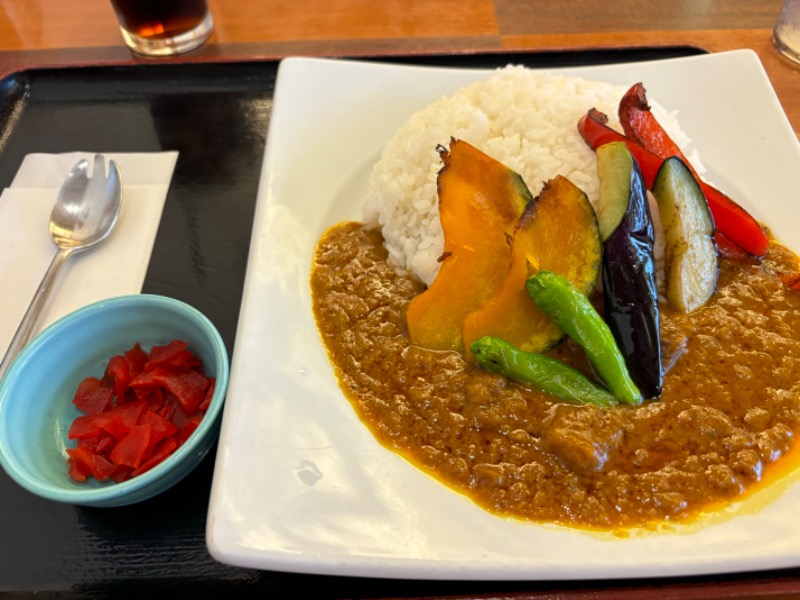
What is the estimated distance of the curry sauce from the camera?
1.39 metres

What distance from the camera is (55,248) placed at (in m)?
2.01

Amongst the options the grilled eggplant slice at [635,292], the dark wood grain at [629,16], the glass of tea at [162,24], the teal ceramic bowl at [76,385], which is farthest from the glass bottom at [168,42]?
the grilled eggplant slice at [635,292]

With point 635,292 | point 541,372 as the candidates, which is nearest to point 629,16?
point 635,292

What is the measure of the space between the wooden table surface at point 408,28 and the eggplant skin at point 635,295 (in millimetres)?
1385

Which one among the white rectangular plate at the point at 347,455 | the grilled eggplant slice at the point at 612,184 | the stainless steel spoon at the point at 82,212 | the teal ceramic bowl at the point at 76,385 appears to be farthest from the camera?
the stainless steel spoon at the point at 82,212

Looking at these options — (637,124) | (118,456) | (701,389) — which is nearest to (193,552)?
(118,456)

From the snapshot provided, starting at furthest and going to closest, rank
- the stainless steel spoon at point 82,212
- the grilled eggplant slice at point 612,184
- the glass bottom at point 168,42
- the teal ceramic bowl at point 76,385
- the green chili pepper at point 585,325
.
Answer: the glass bottom at point 168,42, the stainless steel spoon at point 82,212, the grilled eggplant slice at point 612,184, the green chili pepper at point 585,325, the teal ceramic bowl at point 76,385

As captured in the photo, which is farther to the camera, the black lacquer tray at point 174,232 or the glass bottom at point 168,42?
the glass bottom at point 168,42

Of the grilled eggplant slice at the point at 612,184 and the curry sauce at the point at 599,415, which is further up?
the grilled eggplant slice at the point at 612,184

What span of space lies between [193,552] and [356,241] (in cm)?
104

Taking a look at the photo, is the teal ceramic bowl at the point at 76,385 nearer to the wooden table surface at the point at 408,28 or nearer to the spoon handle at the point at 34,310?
the spoon handle at the point at 34,310

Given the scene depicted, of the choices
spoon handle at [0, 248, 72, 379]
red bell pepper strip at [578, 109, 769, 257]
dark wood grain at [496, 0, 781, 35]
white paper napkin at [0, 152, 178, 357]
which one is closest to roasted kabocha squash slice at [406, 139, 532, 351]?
red bell pepper strip at [578, 109, 769, 257]

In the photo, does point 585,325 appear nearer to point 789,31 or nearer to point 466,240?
point 466,240

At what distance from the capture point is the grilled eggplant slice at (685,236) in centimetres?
175
